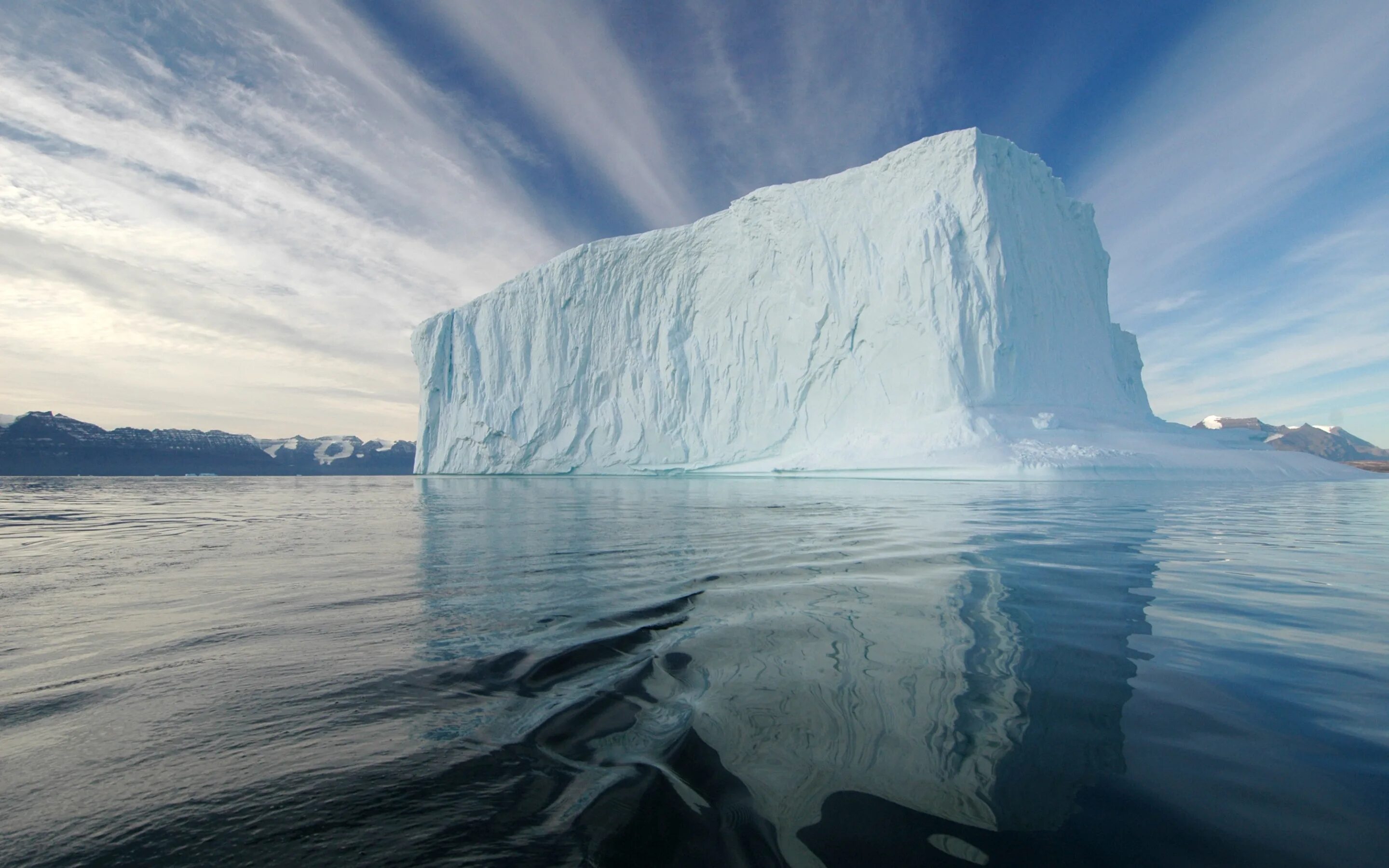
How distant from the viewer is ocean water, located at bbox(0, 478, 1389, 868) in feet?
3.45

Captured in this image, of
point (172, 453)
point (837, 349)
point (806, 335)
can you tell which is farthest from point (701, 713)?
point (172, 453)

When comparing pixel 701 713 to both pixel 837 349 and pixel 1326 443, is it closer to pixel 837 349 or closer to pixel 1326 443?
pixel 837 349

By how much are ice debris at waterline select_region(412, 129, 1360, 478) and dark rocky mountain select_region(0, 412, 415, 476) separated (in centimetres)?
3569

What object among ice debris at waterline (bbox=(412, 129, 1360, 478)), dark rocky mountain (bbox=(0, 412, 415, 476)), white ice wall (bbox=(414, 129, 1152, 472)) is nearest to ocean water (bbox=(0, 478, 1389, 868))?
ice debris at waterline (bbox=(412, 129, 1360, 478))

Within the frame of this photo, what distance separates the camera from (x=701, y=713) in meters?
1.61

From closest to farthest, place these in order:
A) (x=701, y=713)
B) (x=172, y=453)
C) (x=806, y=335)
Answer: (x=701, y=713)
(x=806, y=335)
(x=172, y=453)

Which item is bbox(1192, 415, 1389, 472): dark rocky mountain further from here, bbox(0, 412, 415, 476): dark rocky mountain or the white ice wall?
bbox(0, 412, 415, 476): dark rocky mountain

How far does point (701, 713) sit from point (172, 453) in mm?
90831

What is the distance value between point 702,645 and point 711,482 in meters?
20.0

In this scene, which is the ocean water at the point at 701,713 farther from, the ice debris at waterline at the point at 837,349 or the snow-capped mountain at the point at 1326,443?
the snow-capped mountain at the point at 1326,443

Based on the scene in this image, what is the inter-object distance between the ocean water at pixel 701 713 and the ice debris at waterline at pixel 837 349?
1498 centimetres

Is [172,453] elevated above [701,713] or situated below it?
above

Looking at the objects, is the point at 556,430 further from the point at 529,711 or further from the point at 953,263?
the point at 529,711

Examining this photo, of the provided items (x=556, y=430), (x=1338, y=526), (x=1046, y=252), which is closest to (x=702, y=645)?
(x=1338, y=526)
